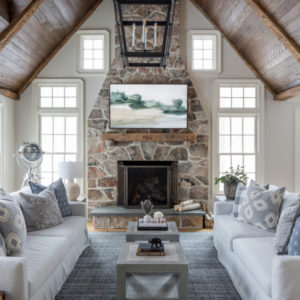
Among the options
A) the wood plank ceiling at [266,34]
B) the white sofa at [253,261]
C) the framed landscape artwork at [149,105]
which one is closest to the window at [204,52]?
the wood plank ceiling at [266,34]

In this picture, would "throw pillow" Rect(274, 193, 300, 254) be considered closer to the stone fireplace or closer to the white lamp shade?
the white lamp shade

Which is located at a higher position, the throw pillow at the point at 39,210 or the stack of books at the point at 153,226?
the throw pillow at the point at 39,210

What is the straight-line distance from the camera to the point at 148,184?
5.75 metres

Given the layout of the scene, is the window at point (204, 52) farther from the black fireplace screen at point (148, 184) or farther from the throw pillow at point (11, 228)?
the throw pillow at point (11, 228)

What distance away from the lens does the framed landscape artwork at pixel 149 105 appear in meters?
5.82

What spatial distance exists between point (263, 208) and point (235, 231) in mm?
420

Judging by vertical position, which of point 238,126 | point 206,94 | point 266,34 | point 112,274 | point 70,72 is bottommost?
point 112,274

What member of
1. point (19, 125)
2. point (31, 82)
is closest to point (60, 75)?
point (31, 82)

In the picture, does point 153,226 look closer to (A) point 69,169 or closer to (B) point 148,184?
(A) point 69,169

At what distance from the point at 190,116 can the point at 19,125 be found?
345 centimetres

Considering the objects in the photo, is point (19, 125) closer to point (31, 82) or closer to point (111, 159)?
point (31, 82)

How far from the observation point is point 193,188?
5.92 m

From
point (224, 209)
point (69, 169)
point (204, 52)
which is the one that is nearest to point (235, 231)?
point (224, 209)

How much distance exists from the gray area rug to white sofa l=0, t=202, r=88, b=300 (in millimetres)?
119
